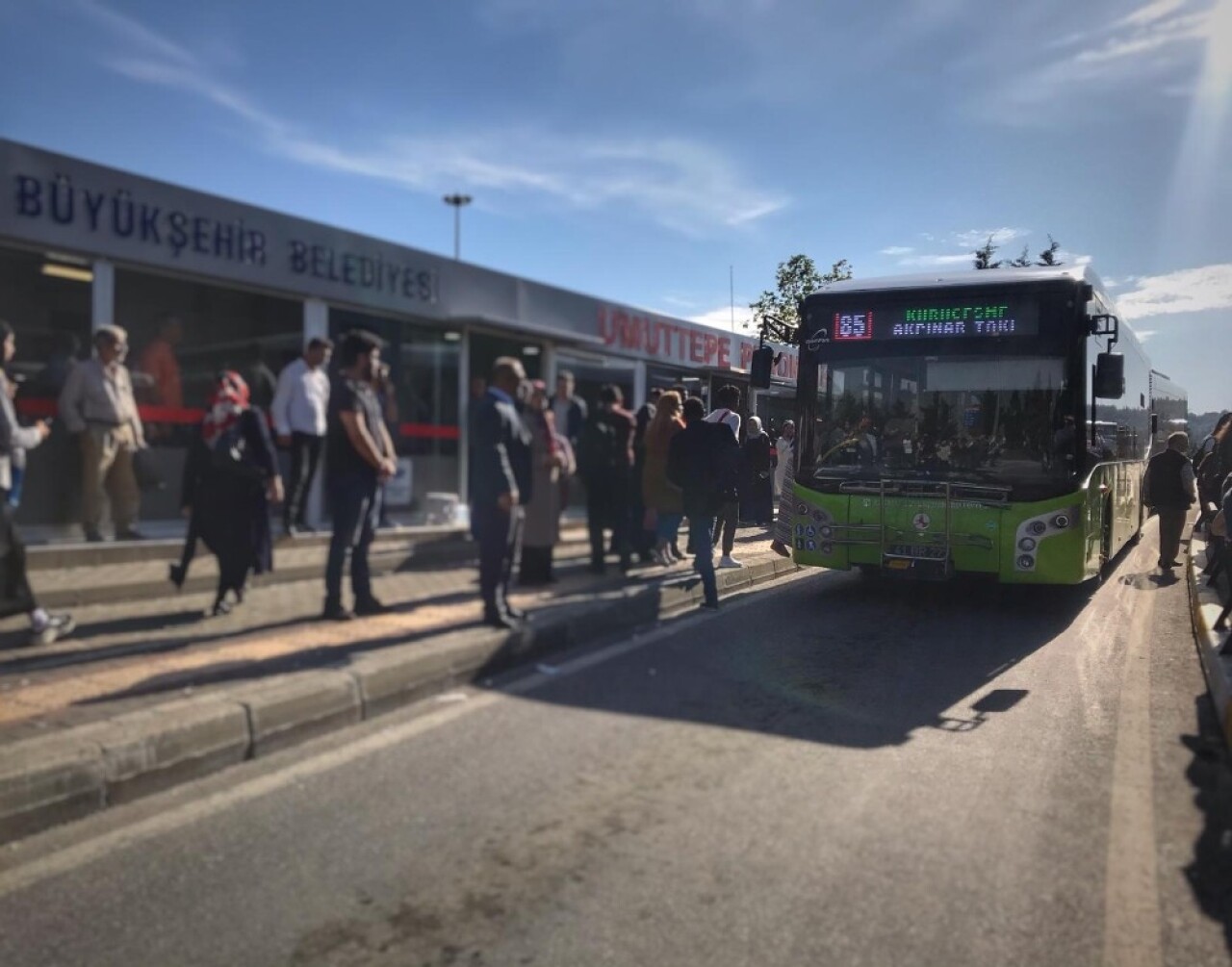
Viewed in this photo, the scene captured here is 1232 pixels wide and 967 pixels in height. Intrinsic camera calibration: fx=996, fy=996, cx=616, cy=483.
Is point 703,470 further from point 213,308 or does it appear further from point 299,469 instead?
point 213,308

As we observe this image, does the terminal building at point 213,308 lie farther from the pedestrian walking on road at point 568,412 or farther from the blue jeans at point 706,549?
the pedestrian walking on road at point 568,412

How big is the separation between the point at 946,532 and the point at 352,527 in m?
4.88

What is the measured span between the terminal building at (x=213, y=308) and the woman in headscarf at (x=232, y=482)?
2.20 m

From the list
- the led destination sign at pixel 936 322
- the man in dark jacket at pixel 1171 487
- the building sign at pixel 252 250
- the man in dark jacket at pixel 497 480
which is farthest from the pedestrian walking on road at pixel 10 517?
the man in dark jacket at pixel 1171 487

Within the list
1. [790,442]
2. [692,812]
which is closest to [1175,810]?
[692,812]

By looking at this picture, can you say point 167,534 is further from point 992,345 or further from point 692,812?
point 992,345

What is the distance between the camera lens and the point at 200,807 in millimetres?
4234

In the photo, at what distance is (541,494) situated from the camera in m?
9.04

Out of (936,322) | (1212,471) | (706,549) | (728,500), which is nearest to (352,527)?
(706,549)

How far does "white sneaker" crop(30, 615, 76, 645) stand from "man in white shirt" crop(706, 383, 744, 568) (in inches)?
→ 197

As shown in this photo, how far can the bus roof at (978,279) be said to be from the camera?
8.53 metres

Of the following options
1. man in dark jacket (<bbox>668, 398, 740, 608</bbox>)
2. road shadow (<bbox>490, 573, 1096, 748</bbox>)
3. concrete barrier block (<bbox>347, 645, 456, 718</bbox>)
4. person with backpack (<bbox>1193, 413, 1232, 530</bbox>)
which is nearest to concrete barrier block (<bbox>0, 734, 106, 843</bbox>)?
concrete barrier block (<bbox>347, 645, 456, 718</bbox>)

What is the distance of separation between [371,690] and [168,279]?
5.71 meters

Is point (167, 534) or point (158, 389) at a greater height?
point (158, 389)
